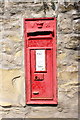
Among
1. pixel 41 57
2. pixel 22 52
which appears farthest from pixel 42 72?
pixel 22 52

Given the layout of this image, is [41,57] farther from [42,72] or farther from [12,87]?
[12,87]

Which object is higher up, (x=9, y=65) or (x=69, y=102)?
(x=9, y=65)

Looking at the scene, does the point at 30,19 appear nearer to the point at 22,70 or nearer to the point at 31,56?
the point at 31,56

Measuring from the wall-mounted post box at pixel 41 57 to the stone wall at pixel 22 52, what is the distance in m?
0.07

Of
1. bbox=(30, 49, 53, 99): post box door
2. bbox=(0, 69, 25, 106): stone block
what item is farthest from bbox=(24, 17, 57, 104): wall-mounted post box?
bbox=(0, 69, 25, 106): stone block

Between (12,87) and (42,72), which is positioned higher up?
(42,72)

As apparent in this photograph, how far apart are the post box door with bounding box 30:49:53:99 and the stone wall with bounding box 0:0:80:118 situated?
0.42 ft

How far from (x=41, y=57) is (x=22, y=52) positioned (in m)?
0.29

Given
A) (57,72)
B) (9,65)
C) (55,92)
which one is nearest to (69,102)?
(55,92)

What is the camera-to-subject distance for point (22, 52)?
2.95 meters

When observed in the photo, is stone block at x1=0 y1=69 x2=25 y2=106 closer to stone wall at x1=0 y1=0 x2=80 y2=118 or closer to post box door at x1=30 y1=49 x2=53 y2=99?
stone wall at x1=0 y1=0 x2=80 y2=118

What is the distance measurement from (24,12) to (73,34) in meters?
0.76

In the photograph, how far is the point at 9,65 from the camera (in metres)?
2.99

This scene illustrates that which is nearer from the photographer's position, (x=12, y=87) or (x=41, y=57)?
(x=41, y=57)
